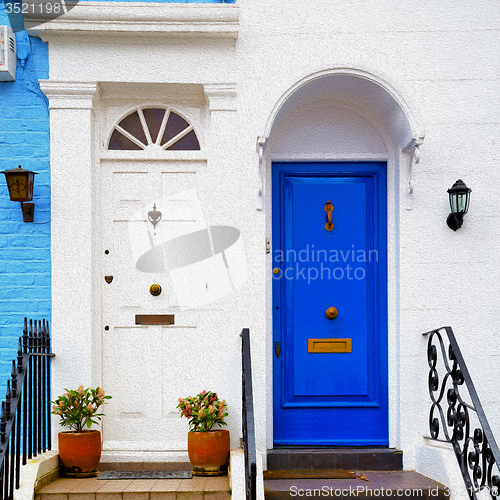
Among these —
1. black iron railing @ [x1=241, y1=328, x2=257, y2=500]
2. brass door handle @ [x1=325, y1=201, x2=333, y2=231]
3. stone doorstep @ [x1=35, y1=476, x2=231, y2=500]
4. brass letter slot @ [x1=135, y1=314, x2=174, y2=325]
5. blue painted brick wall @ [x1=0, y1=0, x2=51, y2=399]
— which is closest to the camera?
black iron railing @ [x1=241, y1=328, x2=257, y2=500]

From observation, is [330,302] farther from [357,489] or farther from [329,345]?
[357,489]

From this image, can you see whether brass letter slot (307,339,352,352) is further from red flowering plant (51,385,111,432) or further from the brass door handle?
red flowering plant (51,385,111,432)

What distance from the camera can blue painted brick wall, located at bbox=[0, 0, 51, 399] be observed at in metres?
4.86

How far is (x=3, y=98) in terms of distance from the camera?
4.98 metres

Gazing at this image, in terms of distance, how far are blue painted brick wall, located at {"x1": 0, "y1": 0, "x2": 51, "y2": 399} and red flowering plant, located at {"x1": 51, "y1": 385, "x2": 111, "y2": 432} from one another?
1.90ft

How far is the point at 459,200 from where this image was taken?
15.9 ft

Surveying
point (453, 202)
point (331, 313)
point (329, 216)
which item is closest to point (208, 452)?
point (331, 313)

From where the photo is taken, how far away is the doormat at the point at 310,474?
462 cm

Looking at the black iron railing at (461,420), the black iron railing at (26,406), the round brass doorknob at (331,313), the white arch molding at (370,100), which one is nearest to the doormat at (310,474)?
the black iron railing at (461,420)

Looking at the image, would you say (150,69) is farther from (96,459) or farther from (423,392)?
(423,392)

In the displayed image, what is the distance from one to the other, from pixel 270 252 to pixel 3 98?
2.43 meters

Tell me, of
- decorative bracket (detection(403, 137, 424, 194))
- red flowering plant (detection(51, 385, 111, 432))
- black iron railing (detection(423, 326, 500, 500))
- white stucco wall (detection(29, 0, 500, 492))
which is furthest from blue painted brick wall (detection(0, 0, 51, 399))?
black iron railing (detection(423, 326, 500, 500))

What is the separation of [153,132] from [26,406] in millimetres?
2305

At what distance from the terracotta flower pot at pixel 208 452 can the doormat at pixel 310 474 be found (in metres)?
0.38
